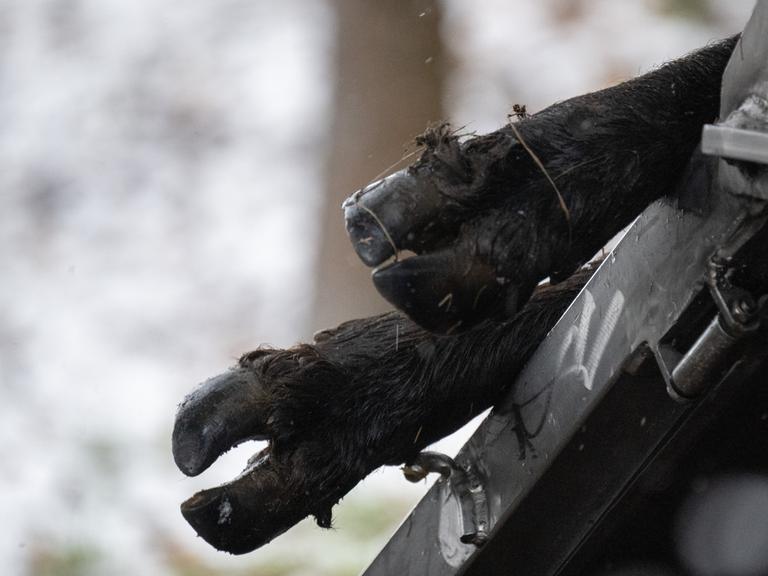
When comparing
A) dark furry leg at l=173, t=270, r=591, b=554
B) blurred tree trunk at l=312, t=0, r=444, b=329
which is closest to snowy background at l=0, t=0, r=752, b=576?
blurred tree trunk at l=312, t=0, r=444, b=329

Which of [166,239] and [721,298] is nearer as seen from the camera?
[721,298]

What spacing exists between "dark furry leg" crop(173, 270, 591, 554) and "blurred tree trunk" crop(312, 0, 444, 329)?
3.58m

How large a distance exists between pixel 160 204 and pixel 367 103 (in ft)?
3.71

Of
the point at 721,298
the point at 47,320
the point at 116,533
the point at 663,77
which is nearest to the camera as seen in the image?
the point at 721,298

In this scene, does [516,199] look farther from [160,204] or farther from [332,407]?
[160,204]

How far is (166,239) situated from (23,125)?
953 mm

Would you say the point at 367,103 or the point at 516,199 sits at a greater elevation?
the point at 516,199

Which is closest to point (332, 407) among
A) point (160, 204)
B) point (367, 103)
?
point (367, 103)

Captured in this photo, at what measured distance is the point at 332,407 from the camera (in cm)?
141

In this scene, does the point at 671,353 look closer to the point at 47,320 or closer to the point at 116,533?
the point at 116,533

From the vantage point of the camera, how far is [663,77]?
135cm

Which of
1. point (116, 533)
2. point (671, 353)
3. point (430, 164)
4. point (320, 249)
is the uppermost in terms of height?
point (430, 164)

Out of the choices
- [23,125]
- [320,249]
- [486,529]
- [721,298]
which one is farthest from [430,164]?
[23,125]

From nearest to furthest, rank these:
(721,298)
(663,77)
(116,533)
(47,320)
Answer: (721,298) → (663,77) → (116,533) → (47,320)
